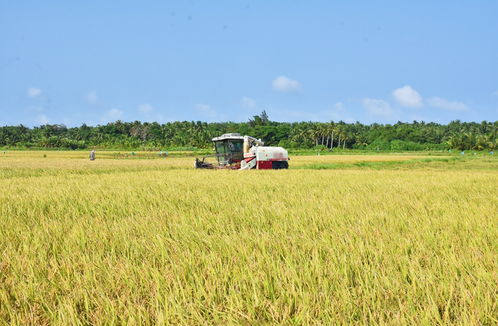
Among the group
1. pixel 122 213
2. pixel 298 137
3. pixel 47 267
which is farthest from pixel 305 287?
pixel 298 137

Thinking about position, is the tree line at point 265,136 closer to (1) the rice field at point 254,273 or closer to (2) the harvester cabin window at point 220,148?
(2) the harvester cabin window at point 220,148

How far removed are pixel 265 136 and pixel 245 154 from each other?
9565 cm

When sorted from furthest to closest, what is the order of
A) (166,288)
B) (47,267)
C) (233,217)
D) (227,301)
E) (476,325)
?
Result: (233,217) → (47,267) → (166,288) → (227,301) → (476,325)

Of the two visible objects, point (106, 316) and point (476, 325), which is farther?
point (106, 316)

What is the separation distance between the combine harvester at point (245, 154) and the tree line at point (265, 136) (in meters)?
67.0

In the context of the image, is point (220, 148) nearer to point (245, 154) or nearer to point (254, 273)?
point (245, 154)

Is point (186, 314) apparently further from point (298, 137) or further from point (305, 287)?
point (298, 137)

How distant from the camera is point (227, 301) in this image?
7.84ft

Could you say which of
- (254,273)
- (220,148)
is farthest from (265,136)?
(254,273)

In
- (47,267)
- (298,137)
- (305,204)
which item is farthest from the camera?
(298,137)

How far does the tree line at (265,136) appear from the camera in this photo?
96.3 m

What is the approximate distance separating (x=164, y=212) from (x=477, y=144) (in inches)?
3238

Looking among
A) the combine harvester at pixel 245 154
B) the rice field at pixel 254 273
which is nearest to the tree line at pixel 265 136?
the combine harvester at pixel 245 154

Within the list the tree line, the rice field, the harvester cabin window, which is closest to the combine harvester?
the harvester cabin window
